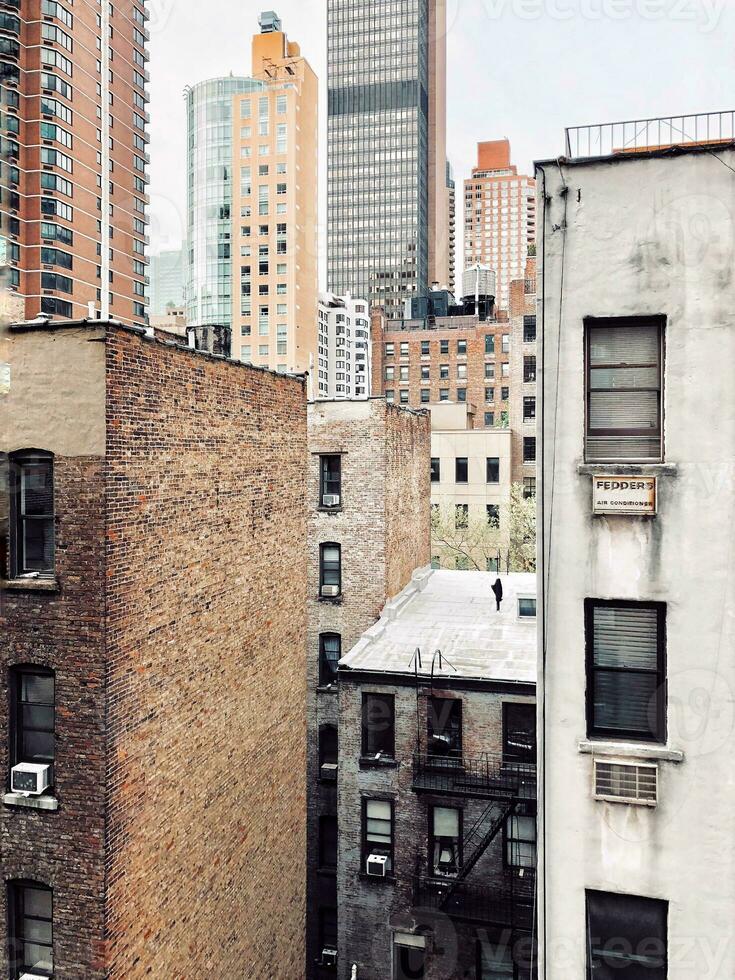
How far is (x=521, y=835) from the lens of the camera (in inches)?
674

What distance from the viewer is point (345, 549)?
76.6 ft

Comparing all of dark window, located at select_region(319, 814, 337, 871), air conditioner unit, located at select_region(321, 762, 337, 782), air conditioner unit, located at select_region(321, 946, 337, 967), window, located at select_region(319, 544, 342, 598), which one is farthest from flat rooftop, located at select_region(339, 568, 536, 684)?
air conditioner unit, located at select_region(321, 946, 337, 967)

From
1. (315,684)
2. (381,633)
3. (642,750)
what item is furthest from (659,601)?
(315,684)

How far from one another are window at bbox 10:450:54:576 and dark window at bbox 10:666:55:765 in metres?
1.41

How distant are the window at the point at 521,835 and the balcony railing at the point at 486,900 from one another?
0.24 m

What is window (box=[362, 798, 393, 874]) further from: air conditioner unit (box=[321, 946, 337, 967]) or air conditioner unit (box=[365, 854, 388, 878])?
air conditioner unit (box=[321, 946, 337, 967])

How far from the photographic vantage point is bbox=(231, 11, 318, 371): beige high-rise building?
103m

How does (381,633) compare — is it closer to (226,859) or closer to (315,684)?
(315,684)

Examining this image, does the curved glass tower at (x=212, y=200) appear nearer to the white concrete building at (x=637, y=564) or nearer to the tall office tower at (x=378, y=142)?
the tall office tower at (x=378, y=142)

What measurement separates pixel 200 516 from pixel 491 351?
75005 mm

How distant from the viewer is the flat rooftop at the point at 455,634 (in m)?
18.3

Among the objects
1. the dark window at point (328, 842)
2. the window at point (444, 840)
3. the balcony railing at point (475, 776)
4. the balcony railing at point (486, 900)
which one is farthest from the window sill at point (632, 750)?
the dark window at point (328, 842)

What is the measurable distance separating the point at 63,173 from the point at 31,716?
160 feet

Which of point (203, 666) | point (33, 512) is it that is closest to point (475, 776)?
point (203, 666)
